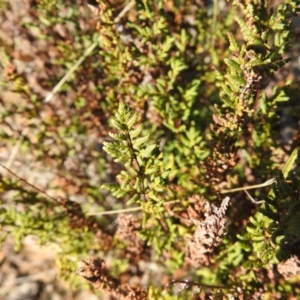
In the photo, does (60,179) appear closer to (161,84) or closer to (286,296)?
(161,84)

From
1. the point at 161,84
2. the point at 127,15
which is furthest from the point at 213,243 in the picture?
the point at 127,15

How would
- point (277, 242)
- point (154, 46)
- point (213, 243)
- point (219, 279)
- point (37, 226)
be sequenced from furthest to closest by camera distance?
point (37, 226)
point (219, 279)
point (154, 46)
point (213, 243)
point (277, 242)

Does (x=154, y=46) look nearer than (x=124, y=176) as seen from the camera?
No

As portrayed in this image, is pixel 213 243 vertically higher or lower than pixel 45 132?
lower

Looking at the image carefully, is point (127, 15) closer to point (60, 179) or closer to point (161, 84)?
point (161, 84)

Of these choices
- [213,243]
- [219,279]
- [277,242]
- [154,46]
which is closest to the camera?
[277,242]

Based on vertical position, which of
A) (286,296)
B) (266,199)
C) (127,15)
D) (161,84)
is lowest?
(286,296)
